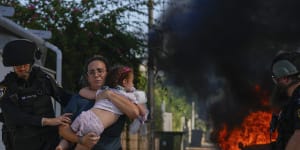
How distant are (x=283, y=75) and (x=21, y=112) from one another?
1.67 metres

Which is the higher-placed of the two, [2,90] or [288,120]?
[2,90]

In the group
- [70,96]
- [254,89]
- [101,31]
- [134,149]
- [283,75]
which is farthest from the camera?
[134,149]

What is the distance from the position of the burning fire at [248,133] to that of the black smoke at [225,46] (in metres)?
0.23

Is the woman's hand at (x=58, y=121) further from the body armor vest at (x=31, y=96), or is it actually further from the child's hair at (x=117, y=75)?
the child's hair at (x=117, y=75)

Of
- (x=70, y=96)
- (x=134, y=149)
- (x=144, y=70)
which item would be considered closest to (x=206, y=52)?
(x=144, y=70)

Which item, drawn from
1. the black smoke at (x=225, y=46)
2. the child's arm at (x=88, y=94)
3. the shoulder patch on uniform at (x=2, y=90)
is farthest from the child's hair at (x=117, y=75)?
the black smoke at (x=225, y=46)

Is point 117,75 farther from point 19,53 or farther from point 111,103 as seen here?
point 19,53

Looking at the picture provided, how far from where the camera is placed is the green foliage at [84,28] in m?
12.7

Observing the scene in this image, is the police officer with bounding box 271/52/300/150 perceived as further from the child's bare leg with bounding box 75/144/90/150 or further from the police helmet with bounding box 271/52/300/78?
the child's bare leg with bounding box 75/144/90/150

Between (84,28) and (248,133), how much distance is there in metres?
4.05

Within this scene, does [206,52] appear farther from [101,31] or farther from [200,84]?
[101,31]

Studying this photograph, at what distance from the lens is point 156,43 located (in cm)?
1328

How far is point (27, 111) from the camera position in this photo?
4.34 metres

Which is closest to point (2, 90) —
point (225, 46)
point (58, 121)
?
point (58, 121)
